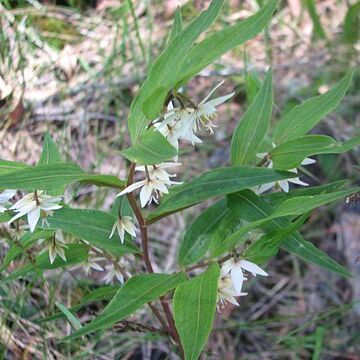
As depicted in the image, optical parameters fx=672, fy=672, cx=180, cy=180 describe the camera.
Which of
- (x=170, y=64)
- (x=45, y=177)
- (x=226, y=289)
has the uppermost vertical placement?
(x=170, y=64)

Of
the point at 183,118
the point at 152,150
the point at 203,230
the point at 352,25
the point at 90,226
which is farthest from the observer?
the point at 352,25

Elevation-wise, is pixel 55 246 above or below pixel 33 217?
below

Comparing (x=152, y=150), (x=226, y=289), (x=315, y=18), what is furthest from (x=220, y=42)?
(x=315, y=18)

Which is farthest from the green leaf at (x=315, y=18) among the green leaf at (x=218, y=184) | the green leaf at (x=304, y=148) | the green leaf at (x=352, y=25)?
the green leaf at (x=218, y=184)

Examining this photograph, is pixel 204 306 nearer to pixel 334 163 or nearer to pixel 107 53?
pixel 334 163

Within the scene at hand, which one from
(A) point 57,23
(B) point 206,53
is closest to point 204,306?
(B) point 206,53

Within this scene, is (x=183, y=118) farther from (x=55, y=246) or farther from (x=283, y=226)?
(x=55, y=246)

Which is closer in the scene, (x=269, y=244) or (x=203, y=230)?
(x=269, y=244)

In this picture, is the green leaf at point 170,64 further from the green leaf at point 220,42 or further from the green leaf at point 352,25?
the green leaf at point 352,25
